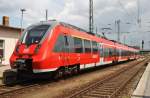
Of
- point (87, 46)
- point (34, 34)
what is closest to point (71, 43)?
point (34, 34)

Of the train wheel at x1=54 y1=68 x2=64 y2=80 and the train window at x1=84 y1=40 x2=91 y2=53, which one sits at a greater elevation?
the train window at x1=84 y1=40 x2=91 y2=53

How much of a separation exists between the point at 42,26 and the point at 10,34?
14.9 m

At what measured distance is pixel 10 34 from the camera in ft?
101

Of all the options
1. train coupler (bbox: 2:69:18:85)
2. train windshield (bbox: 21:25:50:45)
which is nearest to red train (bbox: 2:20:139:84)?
train windshield (bbox: 21:25:50:45)

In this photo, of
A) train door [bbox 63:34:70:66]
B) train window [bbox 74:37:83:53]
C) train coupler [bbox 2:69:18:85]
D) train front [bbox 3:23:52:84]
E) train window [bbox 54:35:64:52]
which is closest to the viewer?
train front [bbox 3:23:52:84]

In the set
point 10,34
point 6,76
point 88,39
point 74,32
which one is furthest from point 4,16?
point 6,76

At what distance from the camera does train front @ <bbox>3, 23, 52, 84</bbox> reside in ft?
49.8

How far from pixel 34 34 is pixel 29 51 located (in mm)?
1279

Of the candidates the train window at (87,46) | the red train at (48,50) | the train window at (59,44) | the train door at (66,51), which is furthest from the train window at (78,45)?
the train window at (59,44)

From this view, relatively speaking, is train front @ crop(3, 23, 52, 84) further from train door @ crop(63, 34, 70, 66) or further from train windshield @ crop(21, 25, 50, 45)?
train door @ crop(63, 34, 70, 66)

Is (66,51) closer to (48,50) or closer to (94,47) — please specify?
(48,50)

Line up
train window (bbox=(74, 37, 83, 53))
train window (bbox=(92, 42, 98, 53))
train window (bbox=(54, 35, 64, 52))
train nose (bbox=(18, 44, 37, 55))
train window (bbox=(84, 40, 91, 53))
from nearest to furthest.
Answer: train nose (bbox=(18, 44, 37, 55)) → train window (bbox=(54, 35, 64, 52)) → train window (bbox=(74, 37, 83, 53)) → train window (bbox=(84, 40, 91, 53)) → train window (bbox=(92, 42, 98, 53))

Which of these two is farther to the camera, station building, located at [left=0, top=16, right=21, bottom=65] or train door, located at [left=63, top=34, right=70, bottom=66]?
A: station building, located at [left=0, top=16, right=21, bottom=65]

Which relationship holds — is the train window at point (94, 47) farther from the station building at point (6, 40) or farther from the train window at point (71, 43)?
the station building at point (6, 40)
